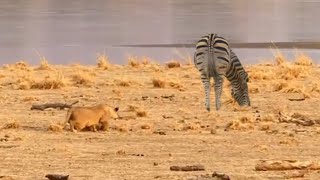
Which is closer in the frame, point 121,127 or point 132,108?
point 121,127

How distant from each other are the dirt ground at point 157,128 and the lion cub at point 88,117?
16cm

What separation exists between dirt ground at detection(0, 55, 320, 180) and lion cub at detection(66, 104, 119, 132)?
0.16 metres

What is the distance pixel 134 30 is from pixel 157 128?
28174mm

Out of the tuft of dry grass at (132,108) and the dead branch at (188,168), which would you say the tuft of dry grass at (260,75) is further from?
the dead branch at (188,168)

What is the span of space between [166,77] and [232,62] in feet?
11.7

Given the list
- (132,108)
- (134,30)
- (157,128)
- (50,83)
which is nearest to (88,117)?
(157,128)

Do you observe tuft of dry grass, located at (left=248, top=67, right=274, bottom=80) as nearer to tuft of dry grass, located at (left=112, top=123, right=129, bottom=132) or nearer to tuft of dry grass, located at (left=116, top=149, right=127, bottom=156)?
tuft of dry grass, located at (left=112, top=123, right=129, bottom=132)

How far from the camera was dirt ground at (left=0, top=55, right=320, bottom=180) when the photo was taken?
8945 millimetres

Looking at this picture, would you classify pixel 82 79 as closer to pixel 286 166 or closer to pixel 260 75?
pixel 260 75

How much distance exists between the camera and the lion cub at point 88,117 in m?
11.0

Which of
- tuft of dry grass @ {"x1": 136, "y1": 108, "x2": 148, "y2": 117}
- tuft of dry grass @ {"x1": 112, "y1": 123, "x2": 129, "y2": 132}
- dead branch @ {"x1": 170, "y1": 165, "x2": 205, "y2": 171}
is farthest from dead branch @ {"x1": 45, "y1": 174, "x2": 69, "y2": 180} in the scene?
tuft of dry grass @ {"x1": 136, "y1": 108, "x2": 148, "y2": 117}

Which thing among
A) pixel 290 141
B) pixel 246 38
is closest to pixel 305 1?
pixel 246 38

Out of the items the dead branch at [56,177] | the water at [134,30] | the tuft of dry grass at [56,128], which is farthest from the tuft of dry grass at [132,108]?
the water at [134,30]

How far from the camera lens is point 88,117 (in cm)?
1109
